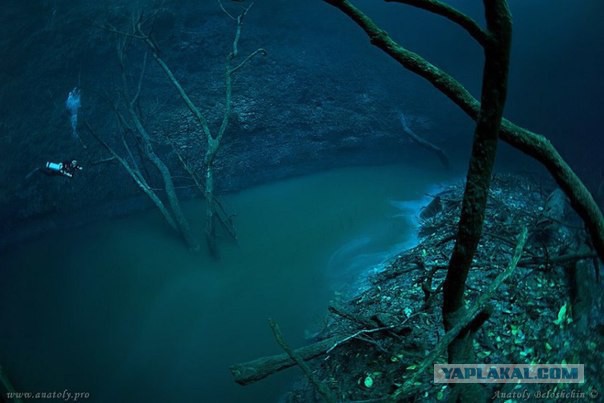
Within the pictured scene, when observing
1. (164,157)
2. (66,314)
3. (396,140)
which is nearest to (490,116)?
(66,314)

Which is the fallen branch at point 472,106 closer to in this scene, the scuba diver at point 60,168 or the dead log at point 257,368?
the dead log at point 257,368

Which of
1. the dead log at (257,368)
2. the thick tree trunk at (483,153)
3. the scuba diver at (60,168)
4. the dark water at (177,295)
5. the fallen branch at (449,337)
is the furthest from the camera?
the scuba diver at (60,168)

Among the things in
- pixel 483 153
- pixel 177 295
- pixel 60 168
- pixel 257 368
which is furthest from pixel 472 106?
pixel 60 168

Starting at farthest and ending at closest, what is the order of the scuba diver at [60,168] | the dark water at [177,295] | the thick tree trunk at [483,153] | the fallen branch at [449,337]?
the scuba diver at [60,168]
the dark water at [177,295]
the fallen branch at [449,337]
the thick tree trunk at [483,153]

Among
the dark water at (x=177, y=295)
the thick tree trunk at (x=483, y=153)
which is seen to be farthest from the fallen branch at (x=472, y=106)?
the dark water at (x=177, y=295)

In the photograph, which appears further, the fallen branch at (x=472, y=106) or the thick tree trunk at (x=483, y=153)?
the fallen branch at (x=472, y=106)

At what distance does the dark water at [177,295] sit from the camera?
7633 mm

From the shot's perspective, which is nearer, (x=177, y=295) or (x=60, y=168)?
(x=177, y=295)

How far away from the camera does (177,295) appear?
9.66 metres

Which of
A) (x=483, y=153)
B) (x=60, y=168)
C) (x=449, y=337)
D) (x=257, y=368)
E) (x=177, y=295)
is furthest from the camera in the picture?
(x=60, y=168)

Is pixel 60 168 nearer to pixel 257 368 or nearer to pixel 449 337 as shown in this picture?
pixel 257 368

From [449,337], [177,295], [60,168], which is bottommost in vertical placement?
[449,337]

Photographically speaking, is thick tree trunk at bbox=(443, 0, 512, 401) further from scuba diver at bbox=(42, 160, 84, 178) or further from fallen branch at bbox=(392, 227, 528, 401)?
scuba diver at bbox=(42, 160, 84, 178)

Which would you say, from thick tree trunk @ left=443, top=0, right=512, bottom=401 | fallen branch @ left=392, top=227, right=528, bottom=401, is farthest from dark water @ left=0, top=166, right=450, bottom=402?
thick tree trunk @ left=443, top=0, right=512, bottom=401
